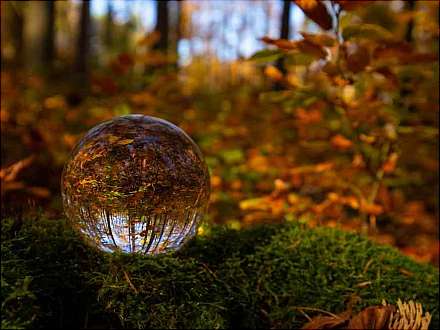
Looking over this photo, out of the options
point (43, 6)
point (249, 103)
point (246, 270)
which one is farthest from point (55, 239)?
point (43, 6)

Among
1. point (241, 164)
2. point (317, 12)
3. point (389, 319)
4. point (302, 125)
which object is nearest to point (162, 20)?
point (241, 164)

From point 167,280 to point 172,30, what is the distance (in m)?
16.3

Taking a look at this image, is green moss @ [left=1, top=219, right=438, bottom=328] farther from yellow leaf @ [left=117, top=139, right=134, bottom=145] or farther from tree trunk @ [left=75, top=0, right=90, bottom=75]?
tree trunk @ [left=75, top=0, right=90, bottom=75]

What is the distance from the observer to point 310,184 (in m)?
4.70

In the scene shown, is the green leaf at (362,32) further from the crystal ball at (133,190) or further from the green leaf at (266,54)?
the crystal ball at (133,190)

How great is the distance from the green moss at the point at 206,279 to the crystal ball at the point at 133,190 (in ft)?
0.52

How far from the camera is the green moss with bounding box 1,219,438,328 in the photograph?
162cm

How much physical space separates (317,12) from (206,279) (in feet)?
4.50

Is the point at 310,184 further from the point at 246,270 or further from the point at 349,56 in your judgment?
the point at 246,270

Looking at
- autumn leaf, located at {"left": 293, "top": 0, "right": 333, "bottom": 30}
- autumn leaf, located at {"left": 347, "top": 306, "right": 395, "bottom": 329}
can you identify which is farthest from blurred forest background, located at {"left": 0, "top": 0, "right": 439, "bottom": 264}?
autumn leaf, located at {"left": 347, "top": 306, "right": 395, "bottom": 329}

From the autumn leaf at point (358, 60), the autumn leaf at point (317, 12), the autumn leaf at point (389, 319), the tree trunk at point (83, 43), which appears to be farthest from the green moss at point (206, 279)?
the tree trunk at point (83, 43)

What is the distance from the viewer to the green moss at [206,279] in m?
1.62

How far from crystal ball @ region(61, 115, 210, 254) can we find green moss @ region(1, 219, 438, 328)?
16 centimetres

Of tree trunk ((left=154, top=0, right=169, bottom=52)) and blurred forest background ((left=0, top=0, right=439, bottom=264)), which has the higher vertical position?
tree trunk ((left=154, top=0, right=169, bottom=52))
